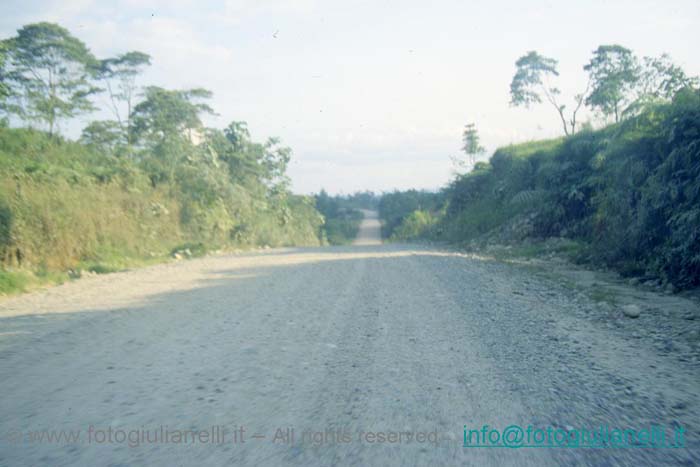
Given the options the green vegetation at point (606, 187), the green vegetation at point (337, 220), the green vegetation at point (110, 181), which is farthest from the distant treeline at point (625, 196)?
the green vegetation at point (337, 220)

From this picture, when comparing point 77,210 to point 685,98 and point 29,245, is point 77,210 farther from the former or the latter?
point 685,98

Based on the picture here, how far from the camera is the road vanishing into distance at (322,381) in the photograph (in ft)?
9.61

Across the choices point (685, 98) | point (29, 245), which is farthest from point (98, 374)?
point (685, 98)

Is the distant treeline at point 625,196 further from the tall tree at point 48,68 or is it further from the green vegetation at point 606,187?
the tall tree at point 48,68

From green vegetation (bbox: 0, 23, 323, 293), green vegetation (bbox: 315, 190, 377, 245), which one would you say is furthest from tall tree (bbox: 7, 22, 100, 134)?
green vegetation (bbox: 315, 190, 377, 245)

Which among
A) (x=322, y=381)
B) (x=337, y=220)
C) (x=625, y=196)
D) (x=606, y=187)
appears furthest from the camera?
(x=337, y=220)

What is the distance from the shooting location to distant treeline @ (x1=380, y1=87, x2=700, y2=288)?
7805mm

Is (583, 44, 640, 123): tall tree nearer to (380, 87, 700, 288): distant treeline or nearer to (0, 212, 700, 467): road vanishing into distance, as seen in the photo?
(380, 87, 700, 288): distant treeline

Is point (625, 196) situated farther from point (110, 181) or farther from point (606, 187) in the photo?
point (110, 181)

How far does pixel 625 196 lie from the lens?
996cm

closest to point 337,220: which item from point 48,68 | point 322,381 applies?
point 48,68

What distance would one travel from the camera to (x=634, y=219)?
9.30 m

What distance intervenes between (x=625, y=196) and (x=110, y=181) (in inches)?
599

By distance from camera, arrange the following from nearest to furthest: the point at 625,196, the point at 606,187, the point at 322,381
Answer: the point at 322,381
the point at 625,196
the point at 606,187
